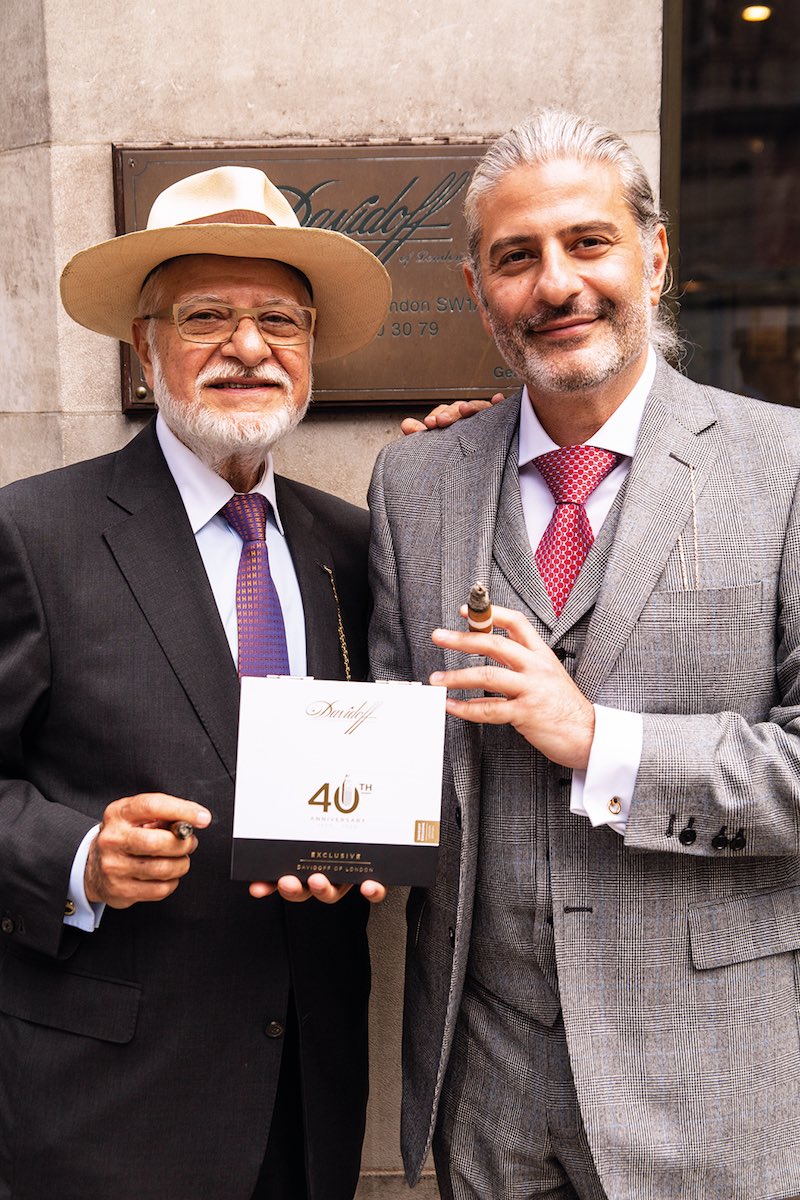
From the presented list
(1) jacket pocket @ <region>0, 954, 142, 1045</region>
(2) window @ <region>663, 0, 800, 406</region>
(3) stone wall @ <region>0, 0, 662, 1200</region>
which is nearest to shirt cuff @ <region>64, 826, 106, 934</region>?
(1) jacket pocket @ <region>0, 954, 142, 1045</region>

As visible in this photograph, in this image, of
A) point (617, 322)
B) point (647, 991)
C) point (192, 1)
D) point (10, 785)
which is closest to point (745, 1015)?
point (647, 991)

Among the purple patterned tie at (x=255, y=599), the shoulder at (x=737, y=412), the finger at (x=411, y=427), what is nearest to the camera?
the shoulder at (x=737, y=412)

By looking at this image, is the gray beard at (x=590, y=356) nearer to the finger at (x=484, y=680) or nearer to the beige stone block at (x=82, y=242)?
the finger at (x=484, y=680)

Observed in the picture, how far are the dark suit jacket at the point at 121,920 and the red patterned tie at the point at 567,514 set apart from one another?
0.64m

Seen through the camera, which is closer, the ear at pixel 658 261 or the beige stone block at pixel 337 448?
the ear at pixel 658 261

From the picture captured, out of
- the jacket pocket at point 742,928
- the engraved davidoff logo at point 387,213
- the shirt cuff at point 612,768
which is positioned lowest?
the jacket pocket at point 742,928

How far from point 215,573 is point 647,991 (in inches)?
44.9

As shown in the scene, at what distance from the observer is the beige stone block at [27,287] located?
282 cm

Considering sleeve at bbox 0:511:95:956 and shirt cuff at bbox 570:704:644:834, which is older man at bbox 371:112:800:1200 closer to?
shirt cuff at bbox 570:704:644:834

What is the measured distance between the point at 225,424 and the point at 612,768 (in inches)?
40.1

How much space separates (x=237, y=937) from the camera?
202cm

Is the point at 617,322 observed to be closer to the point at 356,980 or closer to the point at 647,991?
the point at 647,991

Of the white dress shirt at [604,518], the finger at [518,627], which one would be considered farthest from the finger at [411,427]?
the finger at [518,627]

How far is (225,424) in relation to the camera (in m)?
2.11
